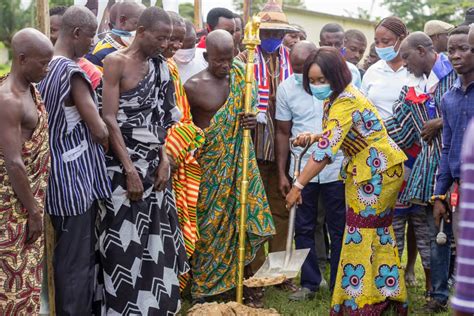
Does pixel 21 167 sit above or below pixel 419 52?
below

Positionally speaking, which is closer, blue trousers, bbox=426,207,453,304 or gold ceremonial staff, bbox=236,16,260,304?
blue trousers, bbox=426,207,453,304

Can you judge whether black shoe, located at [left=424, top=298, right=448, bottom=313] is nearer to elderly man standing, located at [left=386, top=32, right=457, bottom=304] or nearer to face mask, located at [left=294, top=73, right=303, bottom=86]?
elderly man standing, located at [left=386, top=32, right=457, bottom=304]

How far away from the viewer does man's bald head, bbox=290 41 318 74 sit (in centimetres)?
637

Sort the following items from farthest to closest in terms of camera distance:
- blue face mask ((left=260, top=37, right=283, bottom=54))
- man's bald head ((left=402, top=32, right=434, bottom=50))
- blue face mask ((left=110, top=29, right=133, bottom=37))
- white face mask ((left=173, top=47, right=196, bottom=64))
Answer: blue face mask ((left=260, top=37, right=283, bottom=54)) < white face mask ((left=173, top=47, right=196, bottom=64)) < man's bald head ((left=402, top=32, right=434, bottom=50)) < blue face mask ((left=110, top=29, right=133, bottom=37))

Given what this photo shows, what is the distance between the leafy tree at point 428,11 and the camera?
27156 millimetres

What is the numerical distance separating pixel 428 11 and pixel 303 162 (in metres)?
23.4

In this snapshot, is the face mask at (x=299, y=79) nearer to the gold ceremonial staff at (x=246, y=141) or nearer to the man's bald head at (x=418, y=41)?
the gold ceremonial staff at (x=246, y=141)

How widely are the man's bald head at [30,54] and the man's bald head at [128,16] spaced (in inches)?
63.9

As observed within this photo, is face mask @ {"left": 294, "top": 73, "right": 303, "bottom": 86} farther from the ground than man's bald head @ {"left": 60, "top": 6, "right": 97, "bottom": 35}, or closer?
closer

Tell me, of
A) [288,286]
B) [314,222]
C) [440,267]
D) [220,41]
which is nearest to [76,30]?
[220,41]

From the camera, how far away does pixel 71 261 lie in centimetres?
485

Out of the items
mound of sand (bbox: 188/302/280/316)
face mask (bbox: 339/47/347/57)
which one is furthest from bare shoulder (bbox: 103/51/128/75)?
face mask (bbox: 339/47/347/57)

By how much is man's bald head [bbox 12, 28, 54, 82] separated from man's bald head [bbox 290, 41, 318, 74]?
8.58ft

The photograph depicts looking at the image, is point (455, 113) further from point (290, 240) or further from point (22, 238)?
point (22, 238)
